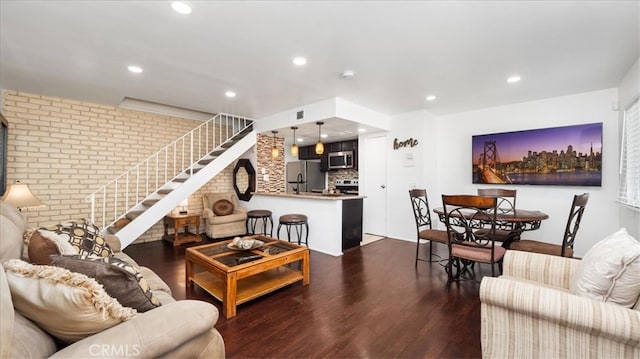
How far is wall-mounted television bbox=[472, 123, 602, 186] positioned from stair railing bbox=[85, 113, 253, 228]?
4656mm

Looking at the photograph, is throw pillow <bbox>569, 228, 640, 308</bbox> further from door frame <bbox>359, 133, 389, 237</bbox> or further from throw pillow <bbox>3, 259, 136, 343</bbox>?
door frame <bbox>359, 133, 389, 237</bbox>

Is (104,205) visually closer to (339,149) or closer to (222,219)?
(222,219)

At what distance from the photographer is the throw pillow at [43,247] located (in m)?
1.56

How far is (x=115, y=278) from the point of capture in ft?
4.02

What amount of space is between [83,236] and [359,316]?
2.37m

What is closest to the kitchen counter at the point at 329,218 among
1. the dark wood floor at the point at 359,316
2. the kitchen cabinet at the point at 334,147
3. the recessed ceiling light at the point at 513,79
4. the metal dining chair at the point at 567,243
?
the dark wood floor at the point at 359,316

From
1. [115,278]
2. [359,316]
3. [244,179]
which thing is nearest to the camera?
[115,278]

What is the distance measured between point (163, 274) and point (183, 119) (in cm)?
332

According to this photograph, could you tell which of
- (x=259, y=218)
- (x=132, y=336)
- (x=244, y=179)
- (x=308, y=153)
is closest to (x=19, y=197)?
(x=132, y=336)

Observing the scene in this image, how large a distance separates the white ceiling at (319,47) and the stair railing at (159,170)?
4.55ft

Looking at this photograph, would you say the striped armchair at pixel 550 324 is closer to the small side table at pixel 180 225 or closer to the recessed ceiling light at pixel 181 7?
the recessed ceiling light at pixel 181 7

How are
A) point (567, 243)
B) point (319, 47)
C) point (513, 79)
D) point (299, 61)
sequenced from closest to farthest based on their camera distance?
point (319, 47) < point (567, 243) < point (299, 61) < point (513, 79)

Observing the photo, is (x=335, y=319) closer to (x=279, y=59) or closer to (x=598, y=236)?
(x=279, y=59)

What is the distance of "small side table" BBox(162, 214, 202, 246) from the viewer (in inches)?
189
